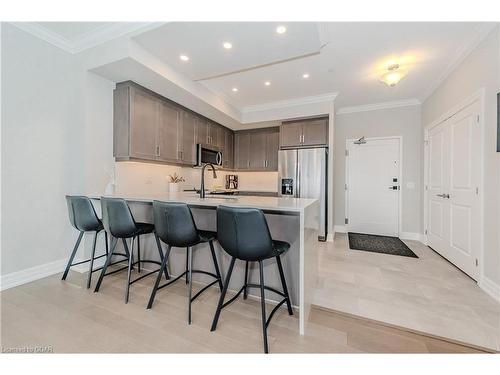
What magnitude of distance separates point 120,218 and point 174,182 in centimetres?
196

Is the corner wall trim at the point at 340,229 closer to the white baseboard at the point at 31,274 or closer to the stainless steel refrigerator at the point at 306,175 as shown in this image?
the stainless steel refrigerator at the point at 306,175

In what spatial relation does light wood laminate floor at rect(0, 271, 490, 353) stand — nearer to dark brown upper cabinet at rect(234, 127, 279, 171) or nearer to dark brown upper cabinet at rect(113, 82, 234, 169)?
dark brown upper cabinet at rect(113, 82, 234, 169)

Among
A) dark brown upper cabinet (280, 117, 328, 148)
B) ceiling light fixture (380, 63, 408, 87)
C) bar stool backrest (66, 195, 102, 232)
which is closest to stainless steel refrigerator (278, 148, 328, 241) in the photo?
dark brown upper cabinet (280, 117, 328, 148)

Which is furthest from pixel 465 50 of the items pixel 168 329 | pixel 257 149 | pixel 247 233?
pixel 168 329

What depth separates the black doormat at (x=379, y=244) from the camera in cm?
356

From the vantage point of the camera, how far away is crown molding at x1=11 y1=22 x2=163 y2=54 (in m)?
2.30

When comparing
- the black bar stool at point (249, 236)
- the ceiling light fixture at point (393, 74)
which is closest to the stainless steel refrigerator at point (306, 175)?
the ceiling light fixture at point (393, 74)

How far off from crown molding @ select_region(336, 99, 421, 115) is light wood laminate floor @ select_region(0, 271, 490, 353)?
420cm

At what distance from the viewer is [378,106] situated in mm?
4504

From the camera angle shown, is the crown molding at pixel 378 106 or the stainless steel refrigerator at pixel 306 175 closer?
the stainless steel refrigerator at pixel 306 175

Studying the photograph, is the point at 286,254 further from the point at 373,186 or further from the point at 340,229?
the point at 373,186

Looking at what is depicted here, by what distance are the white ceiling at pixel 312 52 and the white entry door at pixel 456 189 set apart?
2.74 feet
